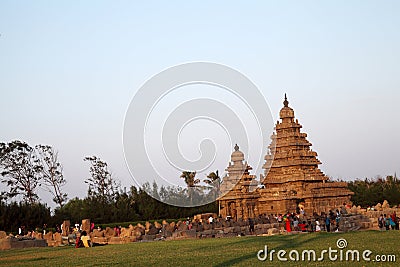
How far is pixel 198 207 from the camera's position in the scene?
62.2 metres

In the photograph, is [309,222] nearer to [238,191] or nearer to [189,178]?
[238,191]

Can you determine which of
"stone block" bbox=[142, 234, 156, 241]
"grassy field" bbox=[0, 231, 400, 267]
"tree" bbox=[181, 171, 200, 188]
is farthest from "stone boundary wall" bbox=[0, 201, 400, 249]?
"tree" bbox=[181, 171, 200, 188]

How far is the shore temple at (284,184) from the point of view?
46.3 meters

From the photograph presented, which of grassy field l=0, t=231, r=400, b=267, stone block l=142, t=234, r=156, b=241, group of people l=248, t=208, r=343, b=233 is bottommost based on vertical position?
grassy field l=0, t=231, r=400, b=267

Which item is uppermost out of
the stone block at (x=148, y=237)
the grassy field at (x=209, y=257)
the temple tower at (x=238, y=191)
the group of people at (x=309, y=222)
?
the temple tower at (x=238, y=191)

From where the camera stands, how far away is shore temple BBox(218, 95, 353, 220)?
46312 millimetres

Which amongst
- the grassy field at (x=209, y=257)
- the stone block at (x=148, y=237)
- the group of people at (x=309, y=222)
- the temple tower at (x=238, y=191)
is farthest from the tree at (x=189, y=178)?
the grassy field at (x=209, y=257)

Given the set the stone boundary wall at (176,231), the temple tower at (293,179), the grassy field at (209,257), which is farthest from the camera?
the temple tower at (293,179)

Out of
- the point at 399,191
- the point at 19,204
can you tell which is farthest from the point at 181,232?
the point at 399,191

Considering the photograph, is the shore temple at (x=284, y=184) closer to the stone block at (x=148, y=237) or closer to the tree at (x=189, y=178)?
the stone block at (x=148, y=237)

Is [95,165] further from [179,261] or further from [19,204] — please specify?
[179,261]

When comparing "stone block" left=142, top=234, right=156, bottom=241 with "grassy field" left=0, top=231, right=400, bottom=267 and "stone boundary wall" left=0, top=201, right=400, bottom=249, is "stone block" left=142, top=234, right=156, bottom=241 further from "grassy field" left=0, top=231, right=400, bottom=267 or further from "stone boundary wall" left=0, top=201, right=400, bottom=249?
"grassy field" left=0, top=231, right=400, bottom=267

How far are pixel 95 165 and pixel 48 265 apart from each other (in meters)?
41.6

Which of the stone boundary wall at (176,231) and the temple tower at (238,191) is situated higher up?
the temple tower at (238,191)
